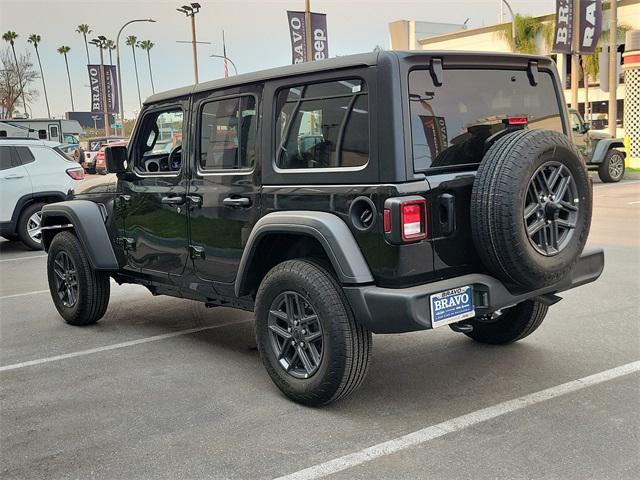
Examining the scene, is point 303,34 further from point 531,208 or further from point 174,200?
point 531,208

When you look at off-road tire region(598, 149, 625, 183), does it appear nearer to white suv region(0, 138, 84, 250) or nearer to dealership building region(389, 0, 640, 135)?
white suv region(0, 138, 84, 250)

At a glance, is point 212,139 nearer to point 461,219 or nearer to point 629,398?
point 461,219

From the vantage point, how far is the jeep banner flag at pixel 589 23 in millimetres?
25062

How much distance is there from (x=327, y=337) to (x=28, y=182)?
346 inches

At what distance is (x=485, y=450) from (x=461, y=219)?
120 cm

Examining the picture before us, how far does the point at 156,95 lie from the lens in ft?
17.9

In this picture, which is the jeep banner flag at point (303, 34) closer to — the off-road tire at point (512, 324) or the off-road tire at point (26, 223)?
the off-road tire at point (26, 223)

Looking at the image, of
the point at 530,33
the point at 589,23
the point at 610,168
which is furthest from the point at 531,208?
the point at 530,33

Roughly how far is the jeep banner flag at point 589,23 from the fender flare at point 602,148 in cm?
814

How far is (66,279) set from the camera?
6.21m

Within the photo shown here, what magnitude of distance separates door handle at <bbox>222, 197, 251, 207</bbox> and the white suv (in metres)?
7.63

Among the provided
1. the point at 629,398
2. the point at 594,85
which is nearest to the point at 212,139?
the point at 629,398

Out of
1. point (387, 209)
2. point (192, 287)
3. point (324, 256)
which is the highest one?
point (387, 209)

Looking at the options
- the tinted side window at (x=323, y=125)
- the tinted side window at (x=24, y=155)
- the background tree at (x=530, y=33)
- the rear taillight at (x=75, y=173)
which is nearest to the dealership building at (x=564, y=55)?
the background tree at (x=530, y=33)
